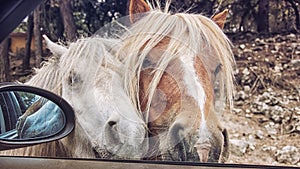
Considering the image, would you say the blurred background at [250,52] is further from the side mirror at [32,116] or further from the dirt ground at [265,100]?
the side mirror at [32,116]

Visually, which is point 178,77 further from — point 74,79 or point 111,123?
point 74,79

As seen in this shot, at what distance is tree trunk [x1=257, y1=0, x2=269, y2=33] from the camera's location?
149cm

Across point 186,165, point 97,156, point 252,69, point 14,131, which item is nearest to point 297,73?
point 252,69

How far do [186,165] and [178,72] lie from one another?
34 centimetres

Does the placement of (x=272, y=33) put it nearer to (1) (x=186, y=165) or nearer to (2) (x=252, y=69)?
(2) (x=252, y=69)

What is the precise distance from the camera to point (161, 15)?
1567 mm

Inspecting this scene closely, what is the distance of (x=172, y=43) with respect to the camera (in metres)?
1.51

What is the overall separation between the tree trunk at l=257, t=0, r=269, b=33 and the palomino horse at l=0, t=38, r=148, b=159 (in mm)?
545

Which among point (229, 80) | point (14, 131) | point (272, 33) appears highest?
point (272, 33)

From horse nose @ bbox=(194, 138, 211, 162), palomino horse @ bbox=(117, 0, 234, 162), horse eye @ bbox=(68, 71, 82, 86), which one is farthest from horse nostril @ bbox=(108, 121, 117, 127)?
horse nose @ bbox=(194, 138, 211, 162)

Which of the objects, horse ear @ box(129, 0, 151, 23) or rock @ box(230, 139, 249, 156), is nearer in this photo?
rock @ box(230, 139, 249, 156)

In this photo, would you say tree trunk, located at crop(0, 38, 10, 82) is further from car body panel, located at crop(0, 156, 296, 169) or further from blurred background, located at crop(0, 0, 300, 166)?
car body panel, located at crop(0, 156, 296, 169)

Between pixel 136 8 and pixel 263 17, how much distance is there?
0.48m

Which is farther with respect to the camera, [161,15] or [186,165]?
[161,15]
